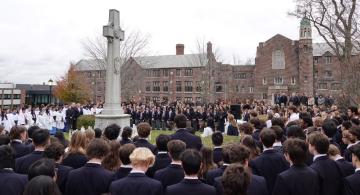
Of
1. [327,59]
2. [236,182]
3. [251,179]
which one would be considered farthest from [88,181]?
[327,59]

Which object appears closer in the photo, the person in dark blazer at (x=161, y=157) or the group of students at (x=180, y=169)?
the group of students at (x=180, y=169)

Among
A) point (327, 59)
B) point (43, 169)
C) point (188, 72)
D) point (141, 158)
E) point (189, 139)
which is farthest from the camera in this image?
point (188, 72)

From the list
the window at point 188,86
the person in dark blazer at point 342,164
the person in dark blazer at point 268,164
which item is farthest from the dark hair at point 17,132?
the window at point 188,86

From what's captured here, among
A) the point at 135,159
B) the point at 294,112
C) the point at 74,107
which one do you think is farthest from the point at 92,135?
the point at 74,107

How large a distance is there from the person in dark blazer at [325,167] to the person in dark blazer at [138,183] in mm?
2559

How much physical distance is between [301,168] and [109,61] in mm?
13092

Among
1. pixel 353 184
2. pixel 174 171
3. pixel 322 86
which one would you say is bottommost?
pixel 353 184

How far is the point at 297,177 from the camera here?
4.66 m

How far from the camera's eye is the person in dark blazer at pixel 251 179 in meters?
4.57

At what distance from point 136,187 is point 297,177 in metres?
2.12

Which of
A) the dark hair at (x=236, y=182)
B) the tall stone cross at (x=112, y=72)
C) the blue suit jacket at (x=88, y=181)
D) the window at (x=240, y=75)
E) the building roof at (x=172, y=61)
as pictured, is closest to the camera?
the dark hair at (x=236, y=182)

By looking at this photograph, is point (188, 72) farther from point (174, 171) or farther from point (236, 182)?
point (236, 182)

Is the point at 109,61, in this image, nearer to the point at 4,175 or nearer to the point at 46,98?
the point at 4,175

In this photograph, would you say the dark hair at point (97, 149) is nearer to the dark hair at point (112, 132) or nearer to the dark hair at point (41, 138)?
the dark hair at point (41, 138)
